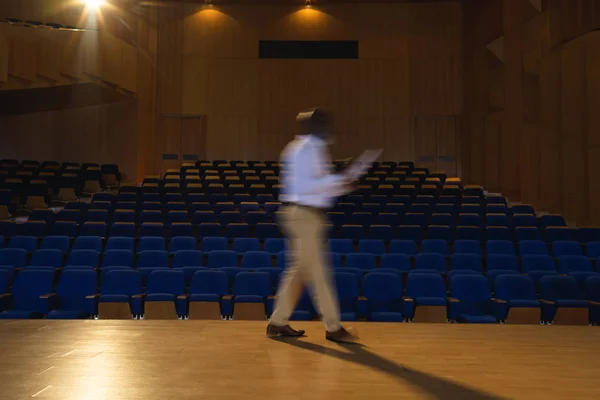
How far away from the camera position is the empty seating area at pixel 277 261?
12.6ft

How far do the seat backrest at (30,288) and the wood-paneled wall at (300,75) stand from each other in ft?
26.9

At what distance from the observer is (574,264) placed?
472cm

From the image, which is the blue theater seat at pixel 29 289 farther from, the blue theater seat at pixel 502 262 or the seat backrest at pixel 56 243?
the blue theater seat at pixel 502 262

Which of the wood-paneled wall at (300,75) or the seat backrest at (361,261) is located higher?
the wood-paneled wall at (300,75)

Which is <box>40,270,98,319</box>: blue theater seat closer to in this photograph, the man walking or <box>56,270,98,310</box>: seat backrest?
<box>56,270,98,310</box>: seat backrest

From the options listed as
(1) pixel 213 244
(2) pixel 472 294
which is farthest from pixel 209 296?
(2) pixel 472 294

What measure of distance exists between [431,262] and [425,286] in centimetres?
74

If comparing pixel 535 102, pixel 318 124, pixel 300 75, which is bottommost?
pixel 318 124

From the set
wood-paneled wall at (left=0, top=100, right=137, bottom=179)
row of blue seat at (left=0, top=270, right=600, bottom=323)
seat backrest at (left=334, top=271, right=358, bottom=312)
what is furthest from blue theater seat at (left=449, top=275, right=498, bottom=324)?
wood-paneled wall at (left=0, top=100, right=137, bottom=179)

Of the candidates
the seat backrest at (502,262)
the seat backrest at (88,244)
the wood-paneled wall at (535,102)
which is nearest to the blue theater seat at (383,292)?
the seat backrest at (502,262)

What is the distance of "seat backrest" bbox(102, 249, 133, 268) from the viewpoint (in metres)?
4.65

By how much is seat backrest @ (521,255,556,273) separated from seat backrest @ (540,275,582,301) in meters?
0.60

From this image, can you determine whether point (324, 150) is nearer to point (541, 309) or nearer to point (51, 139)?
point (541, 309)

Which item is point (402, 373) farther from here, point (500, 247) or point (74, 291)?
point (500, 247)
